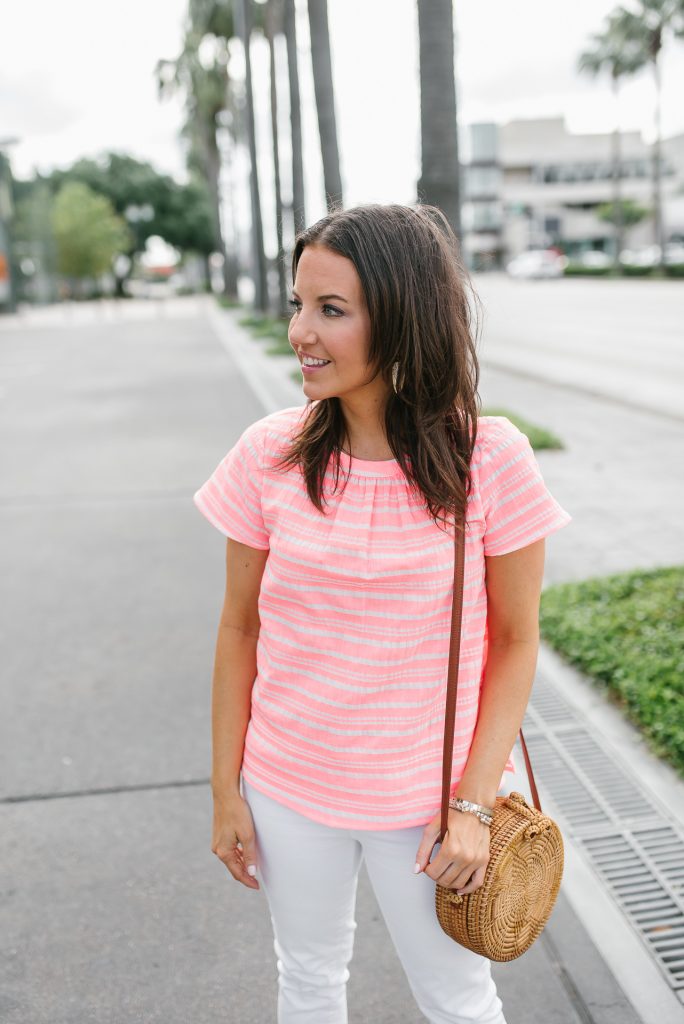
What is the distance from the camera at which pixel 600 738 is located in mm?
3812

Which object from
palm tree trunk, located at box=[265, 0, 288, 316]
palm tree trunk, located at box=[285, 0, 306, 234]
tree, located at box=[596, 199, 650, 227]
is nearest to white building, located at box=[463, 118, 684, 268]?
tree, located at box=[596, 199, 650, 227]

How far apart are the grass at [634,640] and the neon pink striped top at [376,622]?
2142 millimetres

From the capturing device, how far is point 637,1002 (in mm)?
2439

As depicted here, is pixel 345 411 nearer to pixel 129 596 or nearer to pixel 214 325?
pixel 129 596

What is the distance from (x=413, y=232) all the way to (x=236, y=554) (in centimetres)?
63

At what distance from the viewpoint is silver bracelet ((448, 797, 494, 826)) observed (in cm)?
161

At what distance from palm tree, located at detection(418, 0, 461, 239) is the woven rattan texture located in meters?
6.26

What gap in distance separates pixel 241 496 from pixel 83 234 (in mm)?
61568

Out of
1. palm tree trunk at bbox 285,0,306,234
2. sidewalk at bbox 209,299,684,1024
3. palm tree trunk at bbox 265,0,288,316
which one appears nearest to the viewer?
sidewalk at bbox 209,299,684,1024

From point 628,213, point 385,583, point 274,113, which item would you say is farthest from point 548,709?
point 628,213

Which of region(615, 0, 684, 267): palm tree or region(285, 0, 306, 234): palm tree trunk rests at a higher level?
region(615, 0, 684, 267): palm tree

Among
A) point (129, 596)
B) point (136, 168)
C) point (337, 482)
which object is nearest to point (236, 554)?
point (337, 482)

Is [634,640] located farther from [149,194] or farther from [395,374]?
[149,194]

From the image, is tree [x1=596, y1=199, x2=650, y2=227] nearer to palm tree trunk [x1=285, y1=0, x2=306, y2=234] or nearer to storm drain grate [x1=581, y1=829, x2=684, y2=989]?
palm tree trunk [x1=285, y1=0, x2=306, y2=234]
